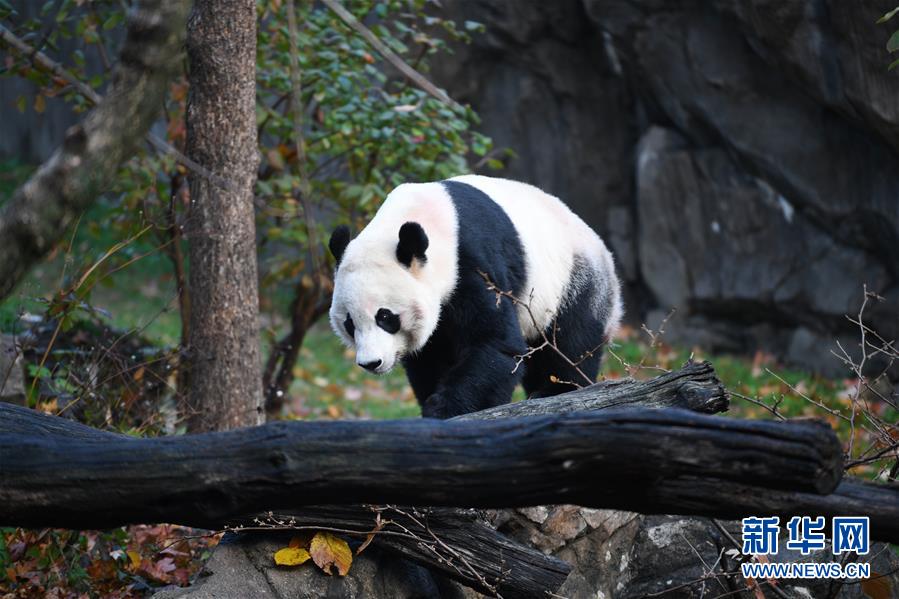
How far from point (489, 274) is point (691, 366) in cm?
121

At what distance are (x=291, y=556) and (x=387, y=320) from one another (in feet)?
3.73

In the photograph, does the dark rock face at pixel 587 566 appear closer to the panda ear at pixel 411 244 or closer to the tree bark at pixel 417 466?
the tree bark at pixel 417 466

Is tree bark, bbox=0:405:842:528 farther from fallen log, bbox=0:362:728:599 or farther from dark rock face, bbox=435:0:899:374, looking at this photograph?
dark rock face, bbox=435:0:899:374

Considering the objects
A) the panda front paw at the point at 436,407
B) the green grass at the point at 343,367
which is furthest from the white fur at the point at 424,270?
the green grass at the point at 343,367

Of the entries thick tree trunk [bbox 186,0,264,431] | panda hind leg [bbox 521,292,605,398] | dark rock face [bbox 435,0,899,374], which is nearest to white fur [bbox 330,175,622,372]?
panda hind leg [bbox 521,292,605,398]

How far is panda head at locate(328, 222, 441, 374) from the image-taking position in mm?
4242

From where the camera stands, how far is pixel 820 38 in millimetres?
7277

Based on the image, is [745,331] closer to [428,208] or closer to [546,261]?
[546,261]

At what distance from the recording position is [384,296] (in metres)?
4.26

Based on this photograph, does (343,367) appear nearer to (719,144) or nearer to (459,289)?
(719,144)

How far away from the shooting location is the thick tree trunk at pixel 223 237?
4754mm

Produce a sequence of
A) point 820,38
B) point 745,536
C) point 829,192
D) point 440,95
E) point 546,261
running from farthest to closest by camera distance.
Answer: point 829,192 → point 820,38 → point 546,261 → point 745,536 → point 440,95

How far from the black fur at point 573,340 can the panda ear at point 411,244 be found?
1029mm

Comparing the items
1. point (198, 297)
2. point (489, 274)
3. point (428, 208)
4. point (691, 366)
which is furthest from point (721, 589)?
point (198, 297)
